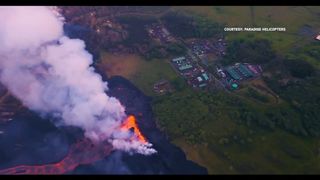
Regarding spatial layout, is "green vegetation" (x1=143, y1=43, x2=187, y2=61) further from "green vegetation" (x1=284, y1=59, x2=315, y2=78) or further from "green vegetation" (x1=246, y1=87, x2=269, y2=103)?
"green vegetation" (x1=284, y1=59, x2=315, y2=78)

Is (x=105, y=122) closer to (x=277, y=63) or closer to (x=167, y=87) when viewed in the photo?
(x=167, y=87)

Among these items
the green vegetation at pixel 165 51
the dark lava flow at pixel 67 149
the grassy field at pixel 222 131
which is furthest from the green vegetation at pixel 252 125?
the green vegetation at pixel 165 51

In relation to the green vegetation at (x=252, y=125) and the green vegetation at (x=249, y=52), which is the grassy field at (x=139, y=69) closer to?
the green vegetation at (x=252, y=125)

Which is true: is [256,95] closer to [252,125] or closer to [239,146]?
[252,125]

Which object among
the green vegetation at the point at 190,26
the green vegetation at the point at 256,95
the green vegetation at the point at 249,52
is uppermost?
the green vegetation at the point at 190,26

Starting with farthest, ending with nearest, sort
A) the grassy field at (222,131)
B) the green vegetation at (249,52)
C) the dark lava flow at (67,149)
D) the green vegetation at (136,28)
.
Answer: the green vegetation at (136,28), the green vegetation at (249,52), the grassy field at (222,131), the dark lava flow at (67,149)

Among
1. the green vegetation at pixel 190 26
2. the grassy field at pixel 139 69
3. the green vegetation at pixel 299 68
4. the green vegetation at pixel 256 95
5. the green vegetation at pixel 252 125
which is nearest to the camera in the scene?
the green vegetation at pixel 252 125
